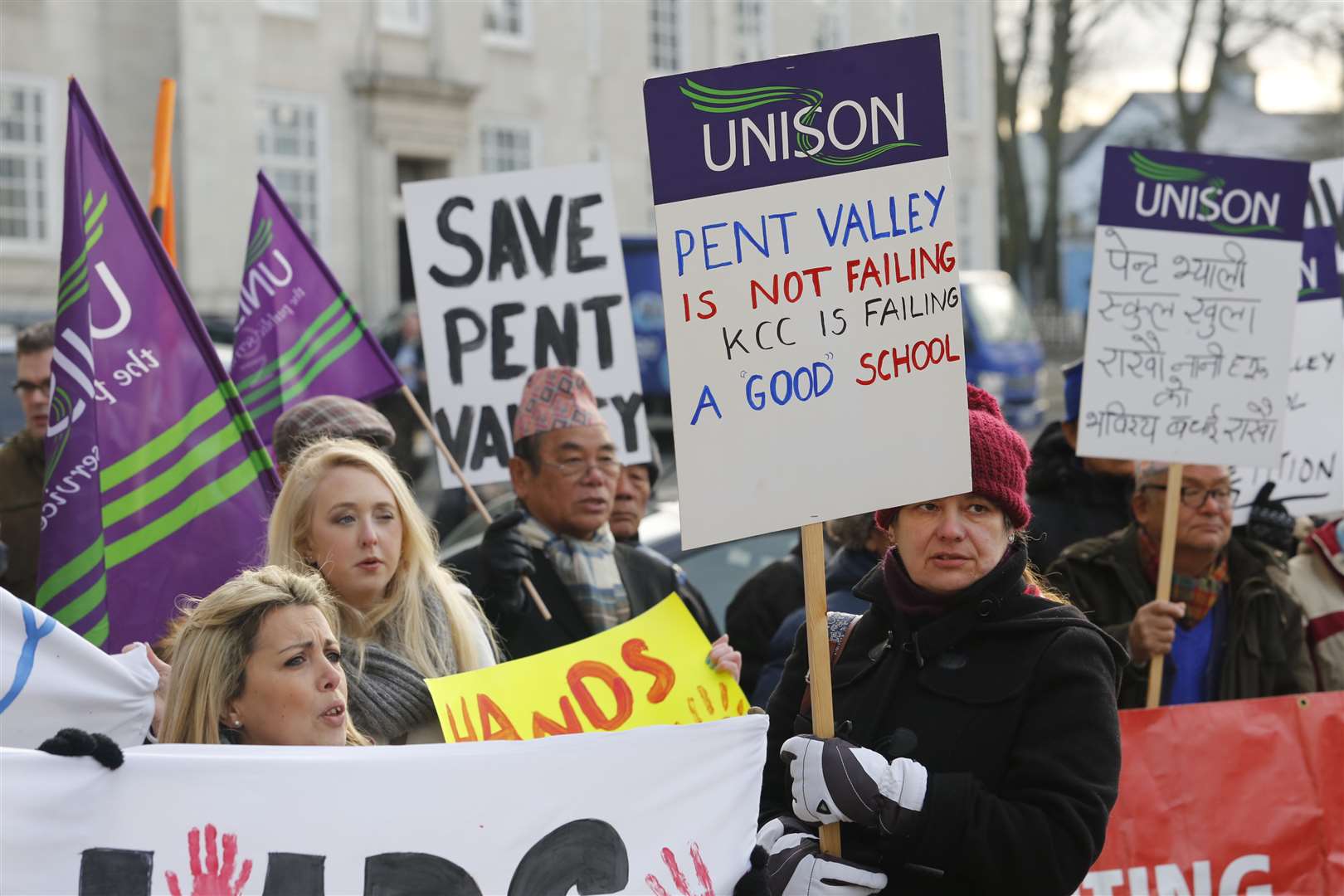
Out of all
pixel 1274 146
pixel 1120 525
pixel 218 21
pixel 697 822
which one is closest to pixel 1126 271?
pixel 1120 525

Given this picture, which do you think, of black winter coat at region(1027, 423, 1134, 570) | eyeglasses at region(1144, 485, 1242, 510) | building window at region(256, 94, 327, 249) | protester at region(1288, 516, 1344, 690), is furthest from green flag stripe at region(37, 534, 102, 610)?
building window at region(256, 94, 327, 249)

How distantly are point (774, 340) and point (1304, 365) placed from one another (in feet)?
11.9

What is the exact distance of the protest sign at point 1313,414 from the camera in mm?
5875

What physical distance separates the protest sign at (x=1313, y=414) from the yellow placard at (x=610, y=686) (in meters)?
2.70

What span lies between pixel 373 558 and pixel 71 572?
76 centimetres

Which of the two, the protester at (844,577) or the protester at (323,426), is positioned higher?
the protester at (323,426)

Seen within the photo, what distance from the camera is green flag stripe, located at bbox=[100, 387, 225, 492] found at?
13.9ft

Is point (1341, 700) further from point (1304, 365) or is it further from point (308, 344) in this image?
point (308, 344)

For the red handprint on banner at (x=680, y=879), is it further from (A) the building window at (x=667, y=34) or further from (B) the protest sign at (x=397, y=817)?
(A) the building window at (x=667, y=34)

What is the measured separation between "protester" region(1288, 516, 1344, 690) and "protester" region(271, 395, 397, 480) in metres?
2.72

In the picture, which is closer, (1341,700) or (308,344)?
(1341,700)

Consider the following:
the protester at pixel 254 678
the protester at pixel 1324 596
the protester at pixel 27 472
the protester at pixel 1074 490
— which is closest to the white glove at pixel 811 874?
the protester at pixel 254 678

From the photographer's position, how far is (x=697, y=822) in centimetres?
306

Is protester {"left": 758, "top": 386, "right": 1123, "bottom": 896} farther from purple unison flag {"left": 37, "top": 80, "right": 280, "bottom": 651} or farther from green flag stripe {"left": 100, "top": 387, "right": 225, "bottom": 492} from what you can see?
green flag stripe {"left": 100, "top": 387, "right": 225, "bottom": 492}
